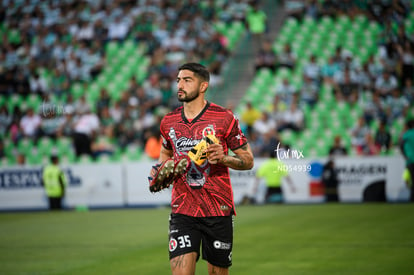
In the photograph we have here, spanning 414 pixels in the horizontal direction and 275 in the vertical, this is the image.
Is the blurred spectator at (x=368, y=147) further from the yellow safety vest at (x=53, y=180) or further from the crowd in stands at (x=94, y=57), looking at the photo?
the yellow safety vest at (x=53, y=180)

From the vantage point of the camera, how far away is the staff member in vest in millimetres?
19891

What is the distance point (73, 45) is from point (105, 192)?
9.01m

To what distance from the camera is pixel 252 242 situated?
38.1 feet

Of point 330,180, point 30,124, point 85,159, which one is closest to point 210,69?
point 85,159

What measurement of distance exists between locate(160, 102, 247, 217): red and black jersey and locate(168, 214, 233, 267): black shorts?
0.07m

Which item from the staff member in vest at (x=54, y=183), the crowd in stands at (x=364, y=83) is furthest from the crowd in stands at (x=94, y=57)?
the crowd in stands at (x=364, y=83)

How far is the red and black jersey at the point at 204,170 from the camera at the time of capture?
18.7ft

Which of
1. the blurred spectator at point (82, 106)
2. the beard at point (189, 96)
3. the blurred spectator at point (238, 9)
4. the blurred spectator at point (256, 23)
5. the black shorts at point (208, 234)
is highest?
the blurred spectator at point (238, 9)

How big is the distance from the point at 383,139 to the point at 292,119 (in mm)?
3266

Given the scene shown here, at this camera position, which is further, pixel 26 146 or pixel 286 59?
pixel 286 59

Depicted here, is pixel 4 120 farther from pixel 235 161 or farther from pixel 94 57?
pixel 235 161

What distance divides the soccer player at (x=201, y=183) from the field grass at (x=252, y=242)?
3093 mm

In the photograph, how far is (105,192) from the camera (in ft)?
67.7

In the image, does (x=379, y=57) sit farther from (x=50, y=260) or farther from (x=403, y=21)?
(x=50, y=260)
